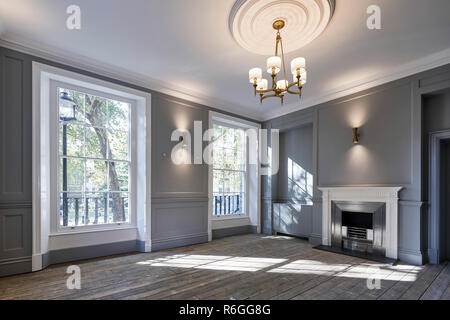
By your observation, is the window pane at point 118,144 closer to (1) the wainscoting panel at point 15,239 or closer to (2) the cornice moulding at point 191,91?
(2) the cornice moulding at point 191,91

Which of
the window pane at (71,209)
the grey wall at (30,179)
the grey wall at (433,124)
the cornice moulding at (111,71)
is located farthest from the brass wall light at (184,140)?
the grey wall at (433,124)

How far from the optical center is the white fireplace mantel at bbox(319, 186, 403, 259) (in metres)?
3.60

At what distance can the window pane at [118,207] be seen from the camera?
393cm

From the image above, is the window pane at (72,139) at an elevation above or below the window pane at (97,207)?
above

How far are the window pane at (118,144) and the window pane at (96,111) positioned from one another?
22 centimetres

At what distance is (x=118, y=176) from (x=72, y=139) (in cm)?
87

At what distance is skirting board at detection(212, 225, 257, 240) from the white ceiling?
3.00 m

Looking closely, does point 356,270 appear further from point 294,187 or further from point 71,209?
point 71,209

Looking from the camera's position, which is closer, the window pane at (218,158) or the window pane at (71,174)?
the window pane at (71,174)

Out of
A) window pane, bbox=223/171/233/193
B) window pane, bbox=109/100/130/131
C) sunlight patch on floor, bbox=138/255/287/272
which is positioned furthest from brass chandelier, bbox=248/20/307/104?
window pane, bbox=223/171/233/193

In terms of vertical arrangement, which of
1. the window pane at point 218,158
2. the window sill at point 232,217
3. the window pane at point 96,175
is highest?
the window pane at point 218,158
